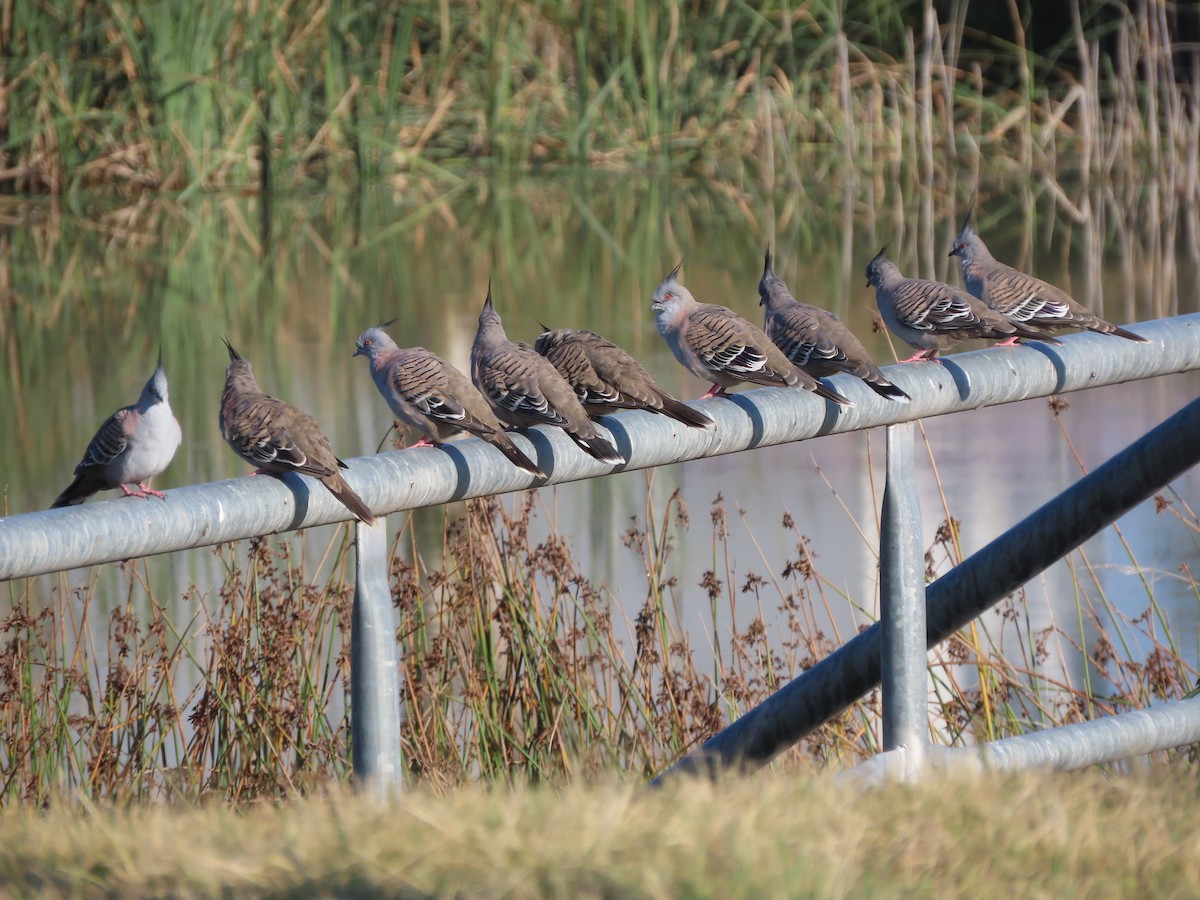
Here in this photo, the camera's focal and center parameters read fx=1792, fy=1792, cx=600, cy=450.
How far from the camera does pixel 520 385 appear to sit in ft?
11.0

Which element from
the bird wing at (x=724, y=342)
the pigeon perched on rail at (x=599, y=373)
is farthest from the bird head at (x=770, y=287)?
the pigeon perched on rail at (x=599, y=373)

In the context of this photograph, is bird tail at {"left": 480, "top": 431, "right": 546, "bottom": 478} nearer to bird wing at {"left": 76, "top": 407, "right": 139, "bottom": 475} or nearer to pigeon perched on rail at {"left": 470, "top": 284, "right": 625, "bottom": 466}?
pigeon perched on rail at {"left": 470, "top": 284, "right": 625, "bottom": 466}

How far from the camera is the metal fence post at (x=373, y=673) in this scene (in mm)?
2328

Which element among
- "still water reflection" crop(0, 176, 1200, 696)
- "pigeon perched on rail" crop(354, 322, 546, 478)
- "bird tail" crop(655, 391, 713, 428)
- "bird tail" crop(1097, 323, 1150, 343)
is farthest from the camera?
"still water reflection" crop(0, 176, 1200, 696)

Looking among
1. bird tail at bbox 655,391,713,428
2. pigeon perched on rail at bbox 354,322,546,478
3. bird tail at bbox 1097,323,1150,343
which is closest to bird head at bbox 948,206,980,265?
bird tail at bbox 1097,323,1150,343

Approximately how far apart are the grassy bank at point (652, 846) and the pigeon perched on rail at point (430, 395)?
95 cm

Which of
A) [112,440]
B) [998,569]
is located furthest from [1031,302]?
[112,440]

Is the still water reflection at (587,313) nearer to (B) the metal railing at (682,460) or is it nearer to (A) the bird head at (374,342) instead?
(A) the bird head at (374,342)

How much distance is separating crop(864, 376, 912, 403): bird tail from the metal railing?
0.01 metres

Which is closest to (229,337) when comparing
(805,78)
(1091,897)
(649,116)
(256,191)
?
(256,191)

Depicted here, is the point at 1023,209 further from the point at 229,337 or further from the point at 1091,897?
the point at 1091,897

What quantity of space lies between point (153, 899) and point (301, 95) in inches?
467

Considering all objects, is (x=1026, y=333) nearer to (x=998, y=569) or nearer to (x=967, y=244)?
(x=998, y=569)

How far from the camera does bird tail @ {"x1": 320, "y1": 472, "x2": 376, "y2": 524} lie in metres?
2.32
